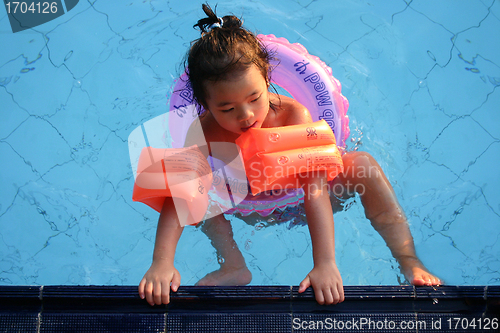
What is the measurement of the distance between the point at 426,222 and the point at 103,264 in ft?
7.72

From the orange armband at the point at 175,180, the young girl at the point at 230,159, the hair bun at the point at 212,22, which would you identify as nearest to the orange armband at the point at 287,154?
the young girl at the point at 230,159

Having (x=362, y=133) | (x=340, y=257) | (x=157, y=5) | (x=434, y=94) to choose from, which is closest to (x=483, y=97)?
(x=434, y=94)

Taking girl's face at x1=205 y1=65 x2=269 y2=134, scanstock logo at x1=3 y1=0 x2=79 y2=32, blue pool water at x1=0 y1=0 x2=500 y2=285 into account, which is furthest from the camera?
scanstock logo at x1=3 y1=0 x2=79 y2=32

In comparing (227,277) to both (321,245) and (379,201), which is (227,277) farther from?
(379,201)

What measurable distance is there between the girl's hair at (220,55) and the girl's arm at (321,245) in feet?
2.09

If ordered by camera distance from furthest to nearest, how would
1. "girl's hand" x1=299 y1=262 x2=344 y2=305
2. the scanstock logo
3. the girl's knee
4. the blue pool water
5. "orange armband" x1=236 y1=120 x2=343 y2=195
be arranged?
1. the scanstock logo
2. the blue pool water
3. the girl's knee
4. "orange armband" x1=236 y1=120 x2=343 y2=195
5. "girl's hand" x1=299 y1=262 x2=344 y2=305

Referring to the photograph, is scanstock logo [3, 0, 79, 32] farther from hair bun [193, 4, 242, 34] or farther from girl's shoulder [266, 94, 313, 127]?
girl's shoulder [266, 94, 313, 127]

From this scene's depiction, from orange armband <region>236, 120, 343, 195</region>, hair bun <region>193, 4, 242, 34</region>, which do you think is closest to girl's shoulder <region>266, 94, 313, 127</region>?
orange armband <region>236, 120, 343, 195</region>

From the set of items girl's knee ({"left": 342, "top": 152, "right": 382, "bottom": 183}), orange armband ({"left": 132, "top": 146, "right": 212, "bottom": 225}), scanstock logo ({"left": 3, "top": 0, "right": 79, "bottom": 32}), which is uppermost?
scanstock logo ({"left": 3, "top": 0, "right": 79, "bottom": 32})

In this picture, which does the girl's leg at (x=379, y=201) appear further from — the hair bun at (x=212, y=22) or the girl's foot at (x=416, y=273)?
the hair bun at (x=212, y=22)

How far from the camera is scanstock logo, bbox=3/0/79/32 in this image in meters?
3.95

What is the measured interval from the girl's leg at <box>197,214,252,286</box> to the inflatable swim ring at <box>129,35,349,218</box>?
8 cm

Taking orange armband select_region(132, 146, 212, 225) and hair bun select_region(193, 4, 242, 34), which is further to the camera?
hair bun select_region(193, 4, 242, 34)

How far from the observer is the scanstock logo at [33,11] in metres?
3.95
